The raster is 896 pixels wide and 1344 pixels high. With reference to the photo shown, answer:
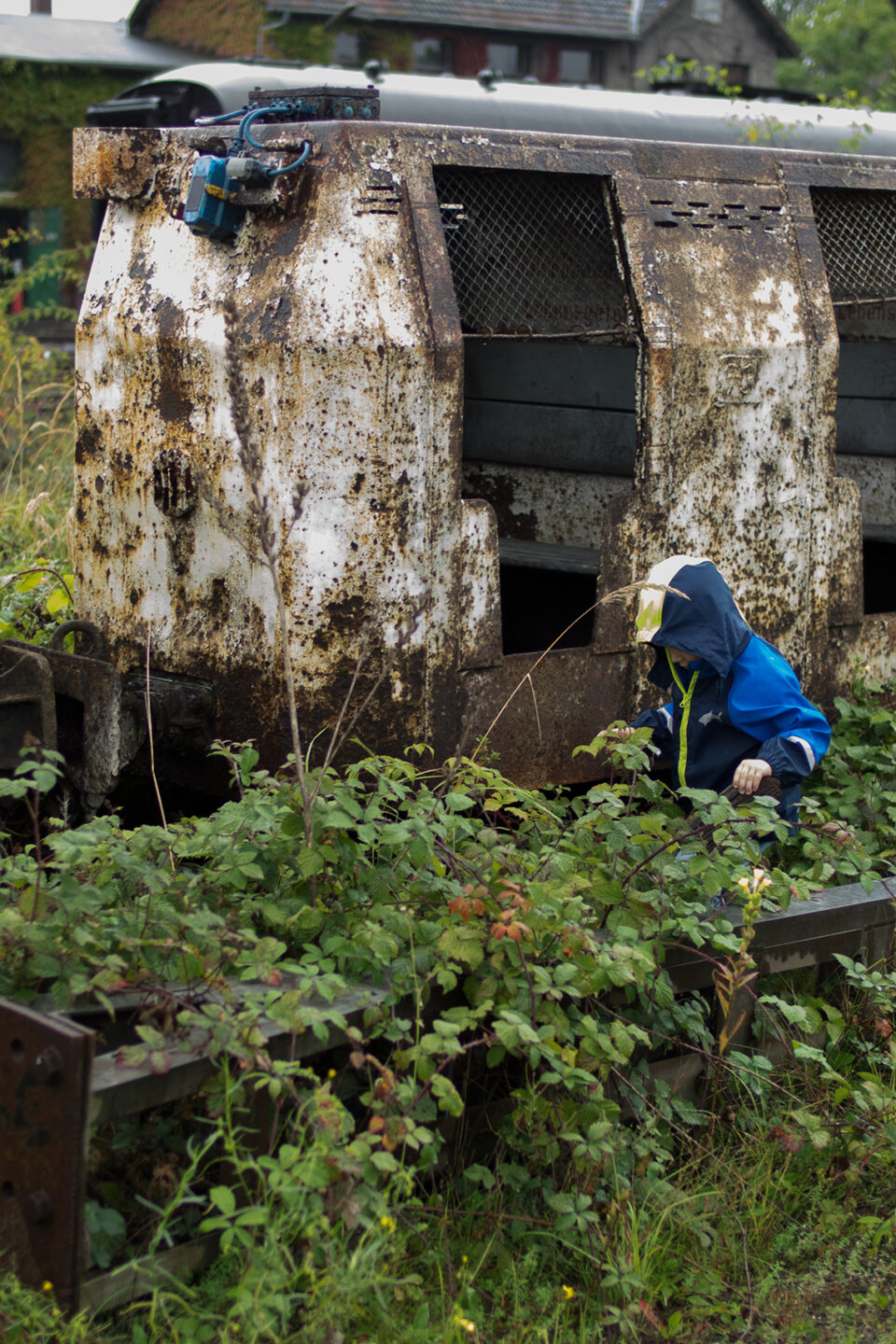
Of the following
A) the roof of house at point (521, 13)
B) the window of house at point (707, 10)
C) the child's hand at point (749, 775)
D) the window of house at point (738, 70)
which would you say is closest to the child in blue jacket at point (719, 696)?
the child's hand at point (749, 775)

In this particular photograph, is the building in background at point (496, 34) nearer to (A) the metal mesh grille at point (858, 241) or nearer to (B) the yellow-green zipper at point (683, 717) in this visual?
(A) the metal mesh grille at point (858, 241)

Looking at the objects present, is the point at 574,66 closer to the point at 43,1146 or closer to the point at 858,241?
the point at 858,241

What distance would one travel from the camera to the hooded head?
12.2 feet

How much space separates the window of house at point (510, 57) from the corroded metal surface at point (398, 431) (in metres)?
29.0

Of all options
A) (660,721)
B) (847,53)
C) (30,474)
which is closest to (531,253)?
(660,721)

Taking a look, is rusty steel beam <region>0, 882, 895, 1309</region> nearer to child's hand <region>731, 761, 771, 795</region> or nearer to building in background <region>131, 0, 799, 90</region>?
child's hand <region>731, 761, 771, 795</region>

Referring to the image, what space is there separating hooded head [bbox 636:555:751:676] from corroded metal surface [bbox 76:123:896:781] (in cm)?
45

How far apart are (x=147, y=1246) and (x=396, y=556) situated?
1879 millimetres

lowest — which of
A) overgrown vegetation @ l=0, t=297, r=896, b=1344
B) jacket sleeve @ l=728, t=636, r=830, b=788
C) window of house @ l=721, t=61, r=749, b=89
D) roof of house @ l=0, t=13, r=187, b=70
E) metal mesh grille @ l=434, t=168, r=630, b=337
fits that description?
overgrown vegetation @ l=0, t=297, r=896, b=1344

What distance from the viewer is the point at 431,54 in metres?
30.1

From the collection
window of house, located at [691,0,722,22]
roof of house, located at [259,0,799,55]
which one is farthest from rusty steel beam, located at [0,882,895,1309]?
window of house, located at [691,0,722,22]

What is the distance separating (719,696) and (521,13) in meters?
30.7

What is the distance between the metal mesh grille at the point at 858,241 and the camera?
191 inches

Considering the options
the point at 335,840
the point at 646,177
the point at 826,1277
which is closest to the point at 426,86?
the point at 646,177
